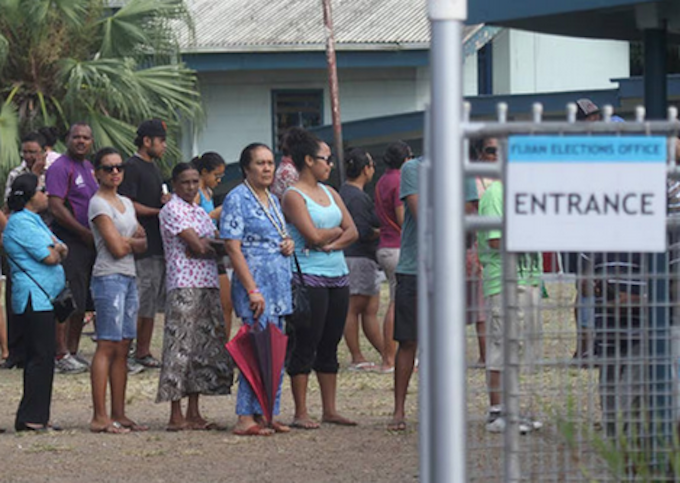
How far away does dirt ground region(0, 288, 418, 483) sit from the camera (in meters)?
7.93

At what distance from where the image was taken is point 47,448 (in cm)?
873

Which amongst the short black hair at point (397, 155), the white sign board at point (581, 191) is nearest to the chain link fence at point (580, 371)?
the white sign board at point (581, 191)

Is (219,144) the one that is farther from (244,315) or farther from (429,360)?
(429,360)

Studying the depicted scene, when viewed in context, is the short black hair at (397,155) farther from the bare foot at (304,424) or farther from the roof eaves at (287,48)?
the roof eaves at (287,48)

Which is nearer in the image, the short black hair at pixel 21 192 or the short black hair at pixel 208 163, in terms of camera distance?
the short black hair at pixel 21 192

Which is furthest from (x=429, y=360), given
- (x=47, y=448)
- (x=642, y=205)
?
(x=47, y=448)

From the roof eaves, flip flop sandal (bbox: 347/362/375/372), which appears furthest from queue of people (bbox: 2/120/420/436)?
the roof eaves

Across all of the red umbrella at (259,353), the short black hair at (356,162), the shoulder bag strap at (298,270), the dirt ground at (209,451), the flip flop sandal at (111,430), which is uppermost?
the short black hair at (356,162)

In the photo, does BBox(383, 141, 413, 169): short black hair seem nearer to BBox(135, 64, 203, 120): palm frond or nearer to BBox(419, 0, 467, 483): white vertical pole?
BBox(419, 0, 467, 483): white vertical pole

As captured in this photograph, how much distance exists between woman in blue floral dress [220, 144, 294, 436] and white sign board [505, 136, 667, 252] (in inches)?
192

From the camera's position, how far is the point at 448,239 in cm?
397

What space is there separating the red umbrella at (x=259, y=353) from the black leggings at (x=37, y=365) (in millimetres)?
1171

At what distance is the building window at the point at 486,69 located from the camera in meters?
30.5

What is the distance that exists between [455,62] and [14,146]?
51.1 ft
